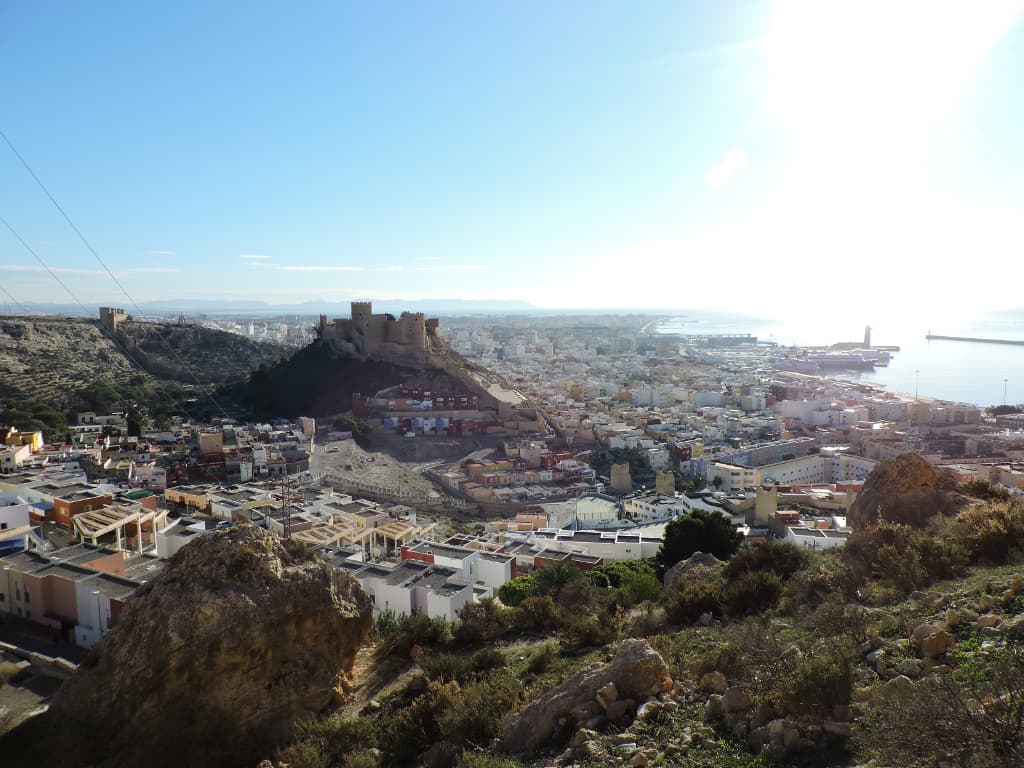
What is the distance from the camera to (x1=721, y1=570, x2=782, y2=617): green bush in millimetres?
4273

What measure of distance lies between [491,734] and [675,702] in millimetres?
821

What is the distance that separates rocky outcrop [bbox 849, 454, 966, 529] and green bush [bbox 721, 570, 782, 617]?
6.05 ft

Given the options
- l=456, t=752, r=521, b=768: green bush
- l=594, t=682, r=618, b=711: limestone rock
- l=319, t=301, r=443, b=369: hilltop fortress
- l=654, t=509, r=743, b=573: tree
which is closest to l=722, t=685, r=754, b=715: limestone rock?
l=594, t=682, r=618, b=711: limestone rock

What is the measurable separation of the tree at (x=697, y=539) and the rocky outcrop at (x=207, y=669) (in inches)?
197

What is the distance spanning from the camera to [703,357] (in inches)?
2499

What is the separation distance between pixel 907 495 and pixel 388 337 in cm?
2349

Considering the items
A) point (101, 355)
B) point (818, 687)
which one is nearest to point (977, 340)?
point (101, 355)

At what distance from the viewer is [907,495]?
6.01 meters

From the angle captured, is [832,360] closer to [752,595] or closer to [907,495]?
[907,495]

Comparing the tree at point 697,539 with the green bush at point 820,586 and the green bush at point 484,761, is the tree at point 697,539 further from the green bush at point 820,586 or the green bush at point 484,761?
the green bush at point 484,761

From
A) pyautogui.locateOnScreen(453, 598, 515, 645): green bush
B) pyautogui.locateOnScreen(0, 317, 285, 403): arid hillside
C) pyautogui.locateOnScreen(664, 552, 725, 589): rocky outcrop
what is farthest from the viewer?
pyautogui.locateOnScreen(0, 317, 285, 403): arid hillside

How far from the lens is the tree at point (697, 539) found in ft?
25.5

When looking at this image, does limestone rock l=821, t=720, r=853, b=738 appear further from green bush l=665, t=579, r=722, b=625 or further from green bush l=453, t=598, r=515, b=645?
green bush l=453, t=598, r=515, b=645

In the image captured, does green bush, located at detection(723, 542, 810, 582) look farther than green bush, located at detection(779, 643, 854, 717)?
Yes
